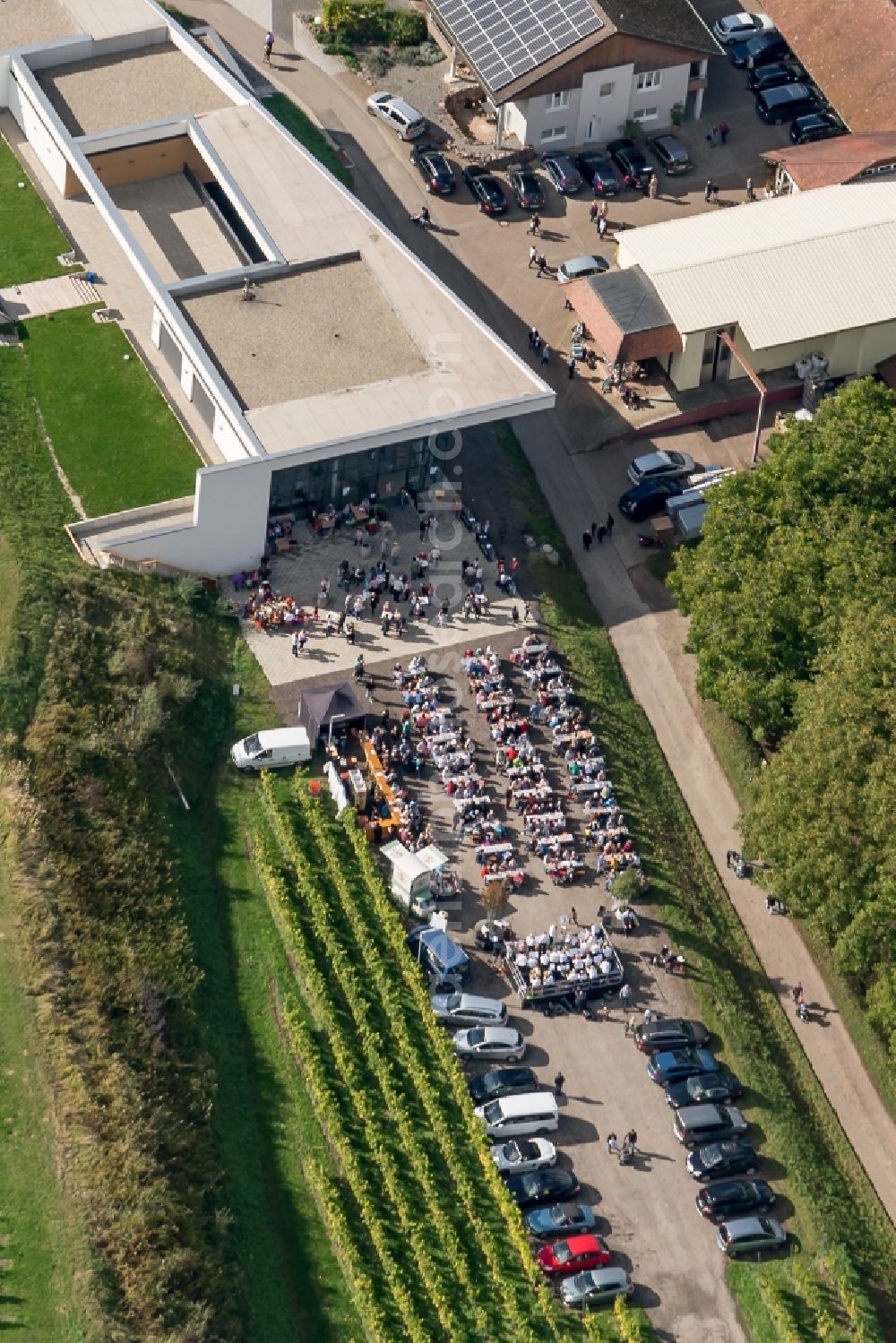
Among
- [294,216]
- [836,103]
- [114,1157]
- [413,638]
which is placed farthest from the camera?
[836,103]

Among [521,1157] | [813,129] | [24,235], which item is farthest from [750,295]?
[521,1157]

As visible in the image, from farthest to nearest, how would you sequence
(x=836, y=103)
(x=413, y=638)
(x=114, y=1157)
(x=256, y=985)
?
(x=836, y=103) < (x=413, y=638) < (x=256, y=985) < (x=114, y=1157)

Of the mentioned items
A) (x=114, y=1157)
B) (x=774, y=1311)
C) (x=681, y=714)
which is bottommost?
(x=774, y=1311)

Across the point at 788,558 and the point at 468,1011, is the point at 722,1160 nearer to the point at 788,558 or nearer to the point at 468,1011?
the point at 468,1011

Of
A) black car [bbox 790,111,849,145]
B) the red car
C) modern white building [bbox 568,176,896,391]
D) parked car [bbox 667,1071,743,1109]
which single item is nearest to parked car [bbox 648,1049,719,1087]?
parked car [bbox 667,1071,743,1109]

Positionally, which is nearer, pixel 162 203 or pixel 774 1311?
pixel 774 1311


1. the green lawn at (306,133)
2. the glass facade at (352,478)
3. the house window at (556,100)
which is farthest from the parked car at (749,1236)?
the house window at (556,100)

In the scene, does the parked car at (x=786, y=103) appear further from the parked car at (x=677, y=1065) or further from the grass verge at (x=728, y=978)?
the parked car at (x=677, y=1065)

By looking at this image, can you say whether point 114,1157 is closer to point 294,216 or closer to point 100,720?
point 100,720

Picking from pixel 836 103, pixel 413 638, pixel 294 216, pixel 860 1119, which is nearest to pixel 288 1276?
pixel 860 1119
